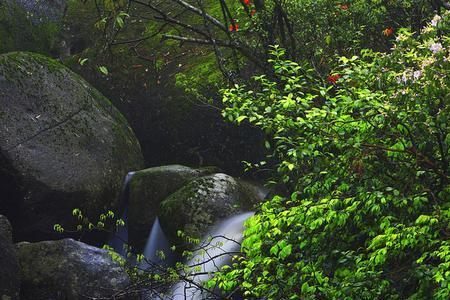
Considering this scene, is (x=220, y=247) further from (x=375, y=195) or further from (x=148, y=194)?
(x=375, y=195)

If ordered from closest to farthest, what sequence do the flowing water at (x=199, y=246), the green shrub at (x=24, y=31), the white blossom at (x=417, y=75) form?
the white blossom at (x=417, y=75) < the flowing water at (x=199, y=246) < the green shrub at (x=24, y=31)

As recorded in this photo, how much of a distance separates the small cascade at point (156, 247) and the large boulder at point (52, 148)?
91 cm

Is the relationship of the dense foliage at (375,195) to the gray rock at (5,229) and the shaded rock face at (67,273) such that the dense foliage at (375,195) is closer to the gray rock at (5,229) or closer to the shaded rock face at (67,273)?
the shaded rock face at (67,273)

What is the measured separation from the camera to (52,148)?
10.9m

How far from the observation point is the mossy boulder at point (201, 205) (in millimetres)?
10219

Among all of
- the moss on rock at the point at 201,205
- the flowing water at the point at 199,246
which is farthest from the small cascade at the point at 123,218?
the moss on rock at the point at 201,205

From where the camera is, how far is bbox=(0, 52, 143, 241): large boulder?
10.5 m

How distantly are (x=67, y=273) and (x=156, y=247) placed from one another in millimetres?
1942

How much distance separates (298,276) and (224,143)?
23.4ft

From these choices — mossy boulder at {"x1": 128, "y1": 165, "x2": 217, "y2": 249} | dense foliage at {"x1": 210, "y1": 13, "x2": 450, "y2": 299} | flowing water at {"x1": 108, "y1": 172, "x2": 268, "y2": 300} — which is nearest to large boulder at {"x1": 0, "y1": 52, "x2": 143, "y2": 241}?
mossy boulder at {"x1": 128, "y1": 165, "x2": 217, "y2": 249}

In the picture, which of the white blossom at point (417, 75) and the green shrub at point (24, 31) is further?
the green shrub at point (24, 31)

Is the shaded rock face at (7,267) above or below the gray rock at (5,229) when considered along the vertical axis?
below

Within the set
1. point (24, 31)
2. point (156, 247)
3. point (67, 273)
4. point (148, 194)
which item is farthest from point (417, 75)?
point (24, 31)

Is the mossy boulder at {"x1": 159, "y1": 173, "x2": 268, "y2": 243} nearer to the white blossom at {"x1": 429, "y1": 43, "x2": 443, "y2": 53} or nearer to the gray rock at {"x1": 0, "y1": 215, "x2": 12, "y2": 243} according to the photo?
the gray rock at {"x1": 0, "y1": 215, "x2": 12, "y2": 243}
